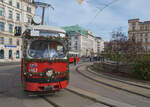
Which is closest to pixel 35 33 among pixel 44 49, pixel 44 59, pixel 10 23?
pixel 44 49

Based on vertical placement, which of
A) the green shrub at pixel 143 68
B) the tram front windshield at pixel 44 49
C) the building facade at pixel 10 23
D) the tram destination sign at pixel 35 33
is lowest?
the green shrub at pixel 143 68

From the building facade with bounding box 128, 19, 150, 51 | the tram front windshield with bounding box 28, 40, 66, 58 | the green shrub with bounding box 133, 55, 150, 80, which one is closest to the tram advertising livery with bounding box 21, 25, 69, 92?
the tram front windshield with bounding box 28, 40, 66, 58

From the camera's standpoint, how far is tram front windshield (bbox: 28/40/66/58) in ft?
17.8

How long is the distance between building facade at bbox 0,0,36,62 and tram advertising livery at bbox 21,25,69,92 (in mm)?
29913

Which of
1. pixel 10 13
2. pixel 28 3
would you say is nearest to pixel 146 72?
pixel 10 13

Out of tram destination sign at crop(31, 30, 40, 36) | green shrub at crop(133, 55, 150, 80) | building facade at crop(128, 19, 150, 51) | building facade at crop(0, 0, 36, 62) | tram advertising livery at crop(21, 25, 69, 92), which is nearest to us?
tram advertising livery at crop(21, 25, 69, 92)

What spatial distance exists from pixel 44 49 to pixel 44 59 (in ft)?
1.91

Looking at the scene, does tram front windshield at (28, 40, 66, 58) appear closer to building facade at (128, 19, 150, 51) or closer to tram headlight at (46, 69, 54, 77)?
tram headlight at (46, 69, 54, 77)

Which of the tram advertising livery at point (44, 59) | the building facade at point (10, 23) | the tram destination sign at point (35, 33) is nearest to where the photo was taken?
the tram advertising livery at point (44, 59)

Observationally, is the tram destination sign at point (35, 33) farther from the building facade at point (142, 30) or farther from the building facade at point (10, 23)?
the building facade at point (142, 30)

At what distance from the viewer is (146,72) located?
8.69 meters

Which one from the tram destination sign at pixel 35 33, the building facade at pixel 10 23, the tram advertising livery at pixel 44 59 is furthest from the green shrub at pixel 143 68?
the building facade at pixel 10 23

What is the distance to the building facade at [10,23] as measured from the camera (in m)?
35.4

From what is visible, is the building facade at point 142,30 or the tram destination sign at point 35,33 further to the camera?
the building facade at point 142,30
